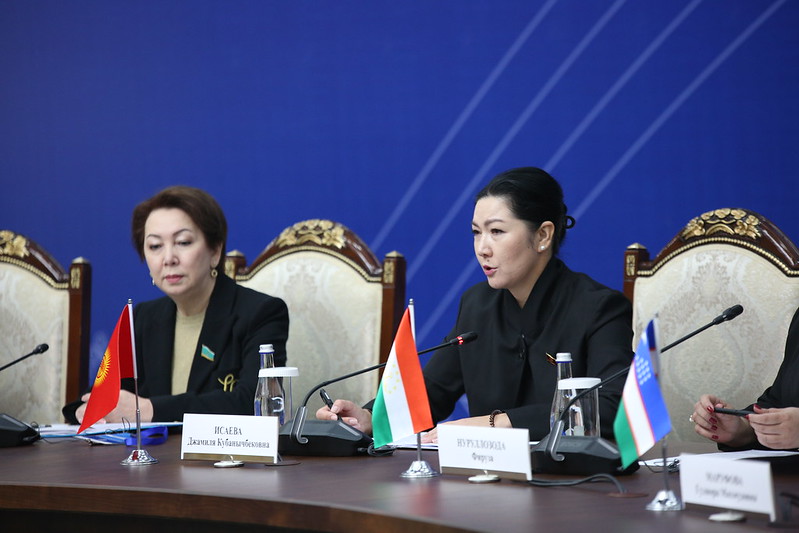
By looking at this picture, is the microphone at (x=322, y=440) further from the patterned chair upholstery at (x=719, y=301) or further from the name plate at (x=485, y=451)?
the patterned chair upholstery at (x=719, y=301)

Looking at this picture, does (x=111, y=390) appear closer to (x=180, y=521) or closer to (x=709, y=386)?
(x=180, y=521)

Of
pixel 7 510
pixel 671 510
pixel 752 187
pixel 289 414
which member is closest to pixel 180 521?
pixel 7 510

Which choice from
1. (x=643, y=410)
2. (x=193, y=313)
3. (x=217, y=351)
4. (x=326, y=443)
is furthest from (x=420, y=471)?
(x=193, y=313)

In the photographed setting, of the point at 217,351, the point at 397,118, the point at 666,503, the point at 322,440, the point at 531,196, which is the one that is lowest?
the point at 666,503

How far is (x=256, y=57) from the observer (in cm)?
449

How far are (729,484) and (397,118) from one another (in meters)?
3.14

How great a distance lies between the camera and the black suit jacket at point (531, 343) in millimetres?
2328

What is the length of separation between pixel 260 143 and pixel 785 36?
2114mm

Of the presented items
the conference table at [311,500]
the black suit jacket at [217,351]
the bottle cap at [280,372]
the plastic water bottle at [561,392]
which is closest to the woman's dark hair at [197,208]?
the black suit jacket at [217,351]

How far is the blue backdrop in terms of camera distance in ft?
12.0

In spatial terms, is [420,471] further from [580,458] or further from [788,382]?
[788,382]

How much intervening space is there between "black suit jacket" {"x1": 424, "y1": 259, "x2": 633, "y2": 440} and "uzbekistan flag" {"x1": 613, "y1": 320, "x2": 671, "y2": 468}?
2.67 feet

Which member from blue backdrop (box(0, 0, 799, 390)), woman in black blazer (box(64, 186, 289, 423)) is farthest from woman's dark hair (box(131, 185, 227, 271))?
blue backdrop (box(0, 0, 799, 390))

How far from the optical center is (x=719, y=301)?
8.26ft
